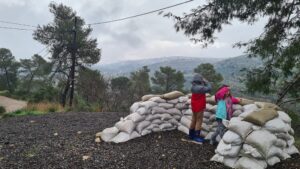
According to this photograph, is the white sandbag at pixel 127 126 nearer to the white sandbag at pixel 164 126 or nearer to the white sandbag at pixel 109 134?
the white sandbag at pixel 109 134

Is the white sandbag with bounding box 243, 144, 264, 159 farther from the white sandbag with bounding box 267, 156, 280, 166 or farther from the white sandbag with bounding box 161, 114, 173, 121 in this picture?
the white sandbag with bounding box 161, 114, 173, 121

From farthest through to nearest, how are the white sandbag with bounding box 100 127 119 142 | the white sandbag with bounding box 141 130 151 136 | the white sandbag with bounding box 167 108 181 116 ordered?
the white sandbag with bounding box 167 108 181 116 < the white sandbag with bounding box 141 130 151 136 < the white sandbag with bounding box 100 127 119 142

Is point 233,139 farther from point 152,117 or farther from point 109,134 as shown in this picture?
point 109,134

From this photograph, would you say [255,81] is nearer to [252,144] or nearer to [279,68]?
[279,68]

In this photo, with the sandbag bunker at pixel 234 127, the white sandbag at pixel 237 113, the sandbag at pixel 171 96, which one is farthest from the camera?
the sandbag at pixel 171 96

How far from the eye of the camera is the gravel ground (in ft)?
18.0

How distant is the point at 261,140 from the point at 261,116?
1.81 feet

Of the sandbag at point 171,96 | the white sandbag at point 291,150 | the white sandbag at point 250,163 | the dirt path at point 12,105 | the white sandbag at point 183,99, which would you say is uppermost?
the sandbag at point 171,96

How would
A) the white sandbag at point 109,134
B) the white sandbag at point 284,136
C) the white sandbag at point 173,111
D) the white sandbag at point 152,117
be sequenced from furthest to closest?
the white sandbag at point 173,111 < the white sandbag at point 152,117 < the white sandbag at point 109,134 < the white sandbag at point 284,136

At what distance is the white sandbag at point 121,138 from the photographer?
22.5 ft

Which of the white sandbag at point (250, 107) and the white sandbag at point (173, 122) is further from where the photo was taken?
the white sandbag at point (173, 122)

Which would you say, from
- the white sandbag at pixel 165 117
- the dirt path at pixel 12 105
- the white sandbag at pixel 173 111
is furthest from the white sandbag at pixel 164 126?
the dirt path at pixel 12 105

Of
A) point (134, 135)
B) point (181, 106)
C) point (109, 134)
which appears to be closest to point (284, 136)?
point (181, 106)

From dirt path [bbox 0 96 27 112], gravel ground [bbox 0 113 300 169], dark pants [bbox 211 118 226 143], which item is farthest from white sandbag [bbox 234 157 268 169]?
dirt path [bbox 0 96 27 112]
